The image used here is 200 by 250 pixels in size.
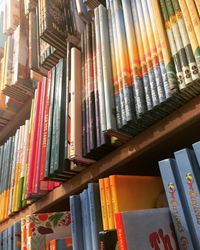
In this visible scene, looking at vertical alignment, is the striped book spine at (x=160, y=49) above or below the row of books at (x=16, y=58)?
below

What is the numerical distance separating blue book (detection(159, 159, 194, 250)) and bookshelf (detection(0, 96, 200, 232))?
0.07 m

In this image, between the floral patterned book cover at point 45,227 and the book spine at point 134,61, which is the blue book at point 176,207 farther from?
the floral patterned book cover at point 45,227

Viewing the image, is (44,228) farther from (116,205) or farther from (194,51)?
(194,51)

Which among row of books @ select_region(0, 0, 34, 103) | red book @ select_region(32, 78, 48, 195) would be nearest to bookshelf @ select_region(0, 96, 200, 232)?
red book @ select_region(32, 78, 48, 195)

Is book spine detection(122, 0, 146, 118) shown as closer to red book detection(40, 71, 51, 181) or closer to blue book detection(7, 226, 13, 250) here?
red book detection(40, 71, 51, 181)

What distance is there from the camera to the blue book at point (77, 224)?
2.10 feet

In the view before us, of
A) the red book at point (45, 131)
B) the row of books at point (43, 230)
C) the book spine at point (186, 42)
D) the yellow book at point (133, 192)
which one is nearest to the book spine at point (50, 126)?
the red book at point (45, 131)

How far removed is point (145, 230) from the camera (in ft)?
1.59

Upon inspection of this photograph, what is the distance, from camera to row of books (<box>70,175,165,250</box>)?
59cm

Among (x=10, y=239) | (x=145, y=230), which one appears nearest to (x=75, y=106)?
(x=145, y=230)

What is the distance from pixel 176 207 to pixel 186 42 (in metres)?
0.30

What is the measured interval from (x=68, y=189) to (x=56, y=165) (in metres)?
0.08

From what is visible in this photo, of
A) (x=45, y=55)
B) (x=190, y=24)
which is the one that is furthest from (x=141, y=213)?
(x=45, y=55)

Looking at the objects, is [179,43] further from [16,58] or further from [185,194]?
[16,58]
